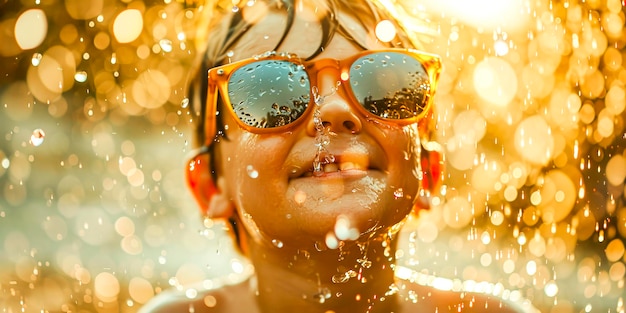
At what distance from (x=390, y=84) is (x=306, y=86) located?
0.65 ft

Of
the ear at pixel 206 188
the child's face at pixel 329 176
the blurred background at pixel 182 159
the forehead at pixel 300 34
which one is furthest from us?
the blurred background at pixel 182 159

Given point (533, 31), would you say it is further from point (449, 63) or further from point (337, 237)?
point (337, 237)

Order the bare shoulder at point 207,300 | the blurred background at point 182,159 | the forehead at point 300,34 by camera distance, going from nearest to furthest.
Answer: the forehead at point 300,34 → the bare shoulder at point 207,300 → the blurred background at point 182,159

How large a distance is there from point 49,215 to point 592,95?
2658mm

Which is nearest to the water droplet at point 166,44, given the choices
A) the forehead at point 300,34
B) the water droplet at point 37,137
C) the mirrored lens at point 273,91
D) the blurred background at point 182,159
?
the blurred background at point 182,159

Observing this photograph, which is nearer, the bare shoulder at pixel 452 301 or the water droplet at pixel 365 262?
the water droplet at pixel 365 262

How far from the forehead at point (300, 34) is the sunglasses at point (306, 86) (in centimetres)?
7

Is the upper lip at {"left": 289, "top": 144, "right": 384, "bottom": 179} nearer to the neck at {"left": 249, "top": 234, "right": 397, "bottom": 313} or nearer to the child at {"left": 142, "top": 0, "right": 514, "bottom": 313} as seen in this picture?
the child at {"left": 142, "top": 0, "right": 514, "bottom": 313}

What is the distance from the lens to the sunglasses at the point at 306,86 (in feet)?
6.09

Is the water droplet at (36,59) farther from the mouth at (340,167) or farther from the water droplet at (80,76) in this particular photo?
the mouth at (340,167)

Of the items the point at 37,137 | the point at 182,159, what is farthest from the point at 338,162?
the point at 37,137

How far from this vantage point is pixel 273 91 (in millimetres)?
1849

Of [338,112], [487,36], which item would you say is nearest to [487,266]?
[487,36]

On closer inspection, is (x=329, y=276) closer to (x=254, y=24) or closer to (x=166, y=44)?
(x=254, y=24)
